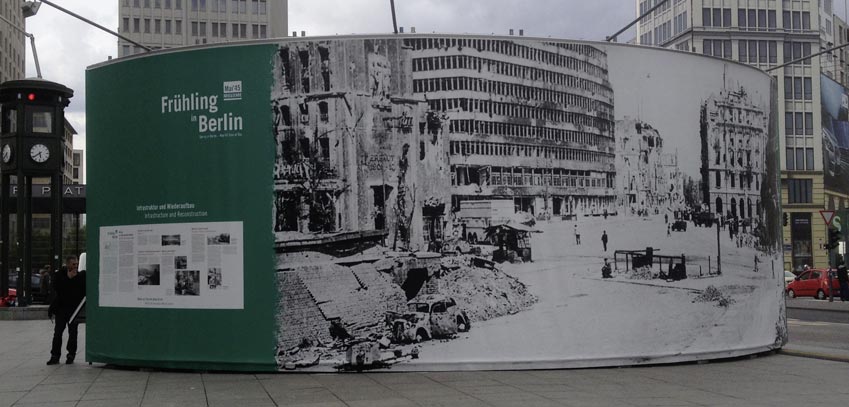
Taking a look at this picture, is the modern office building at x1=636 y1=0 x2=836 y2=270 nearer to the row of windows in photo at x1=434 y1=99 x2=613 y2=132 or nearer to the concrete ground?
the row of windows in photo at x1=434 y1=99 x2=613 y2=132

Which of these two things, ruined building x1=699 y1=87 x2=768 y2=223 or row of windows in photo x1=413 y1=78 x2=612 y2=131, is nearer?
row of windows in photo x1=413 y1=78 x2=612 y2=131

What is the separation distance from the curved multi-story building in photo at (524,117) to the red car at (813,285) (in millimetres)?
33367

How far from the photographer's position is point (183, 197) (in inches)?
508

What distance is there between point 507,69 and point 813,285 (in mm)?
34868

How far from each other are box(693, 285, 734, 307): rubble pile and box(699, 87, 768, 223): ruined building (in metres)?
1.08

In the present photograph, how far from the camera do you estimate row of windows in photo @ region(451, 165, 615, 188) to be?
12359 millimetres

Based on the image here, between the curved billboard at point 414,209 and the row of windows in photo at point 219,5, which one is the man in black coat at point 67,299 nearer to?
the curved billboard at point 414,209

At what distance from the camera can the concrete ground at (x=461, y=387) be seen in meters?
10.2

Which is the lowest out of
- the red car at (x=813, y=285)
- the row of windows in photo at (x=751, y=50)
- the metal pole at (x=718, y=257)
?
the red car at (x=813, y=285)

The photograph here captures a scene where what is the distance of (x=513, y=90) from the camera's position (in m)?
12.7

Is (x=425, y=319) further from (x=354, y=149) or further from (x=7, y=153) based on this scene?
(x=7, y=153)

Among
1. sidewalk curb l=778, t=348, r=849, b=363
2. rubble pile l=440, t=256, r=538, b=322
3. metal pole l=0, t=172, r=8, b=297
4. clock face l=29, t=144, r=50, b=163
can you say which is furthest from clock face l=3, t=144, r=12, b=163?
sidewalk curb l=778, t=348, r=849, b=363

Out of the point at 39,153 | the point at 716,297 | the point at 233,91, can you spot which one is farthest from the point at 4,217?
the point at 716,297

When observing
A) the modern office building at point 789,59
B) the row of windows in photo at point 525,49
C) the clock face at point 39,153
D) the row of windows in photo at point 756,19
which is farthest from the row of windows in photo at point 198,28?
the row of windows in photo at point 525,49
